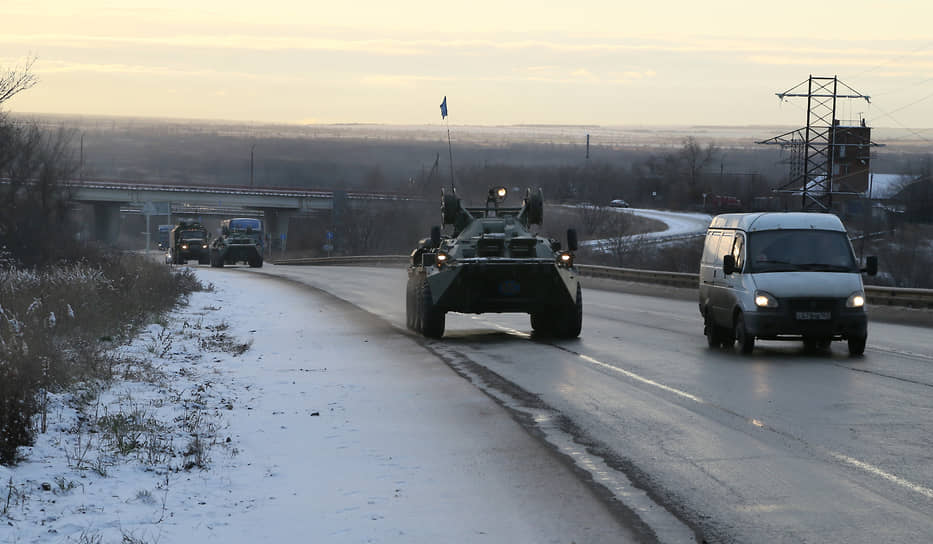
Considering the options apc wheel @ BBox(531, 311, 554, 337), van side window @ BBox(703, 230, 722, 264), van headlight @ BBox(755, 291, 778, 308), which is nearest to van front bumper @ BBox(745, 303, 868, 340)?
van headlight @ BBox(755, 291, 778, 308)

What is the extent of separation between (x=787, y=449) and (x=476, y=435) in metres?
2.78

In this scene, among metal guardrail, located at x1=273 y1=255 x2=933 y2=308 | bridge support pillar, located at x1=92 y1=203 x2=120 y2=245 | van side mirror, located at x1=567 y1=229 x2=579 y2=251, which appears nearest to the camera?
van side mirror, located at x1=567 y1=229 x2=579 y2=251

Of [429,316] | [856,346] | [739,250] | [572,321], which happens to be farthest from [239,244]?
[856,346]

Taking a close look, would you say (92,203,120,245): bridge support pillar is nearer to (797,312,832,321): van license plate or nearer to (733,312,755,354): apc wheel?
(733,312,755,354): apc wheel

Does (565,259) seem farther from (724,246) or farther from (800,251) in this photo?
→ (800,251)

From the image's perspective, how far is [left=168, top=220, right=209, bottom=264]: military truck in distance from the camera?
239 feet

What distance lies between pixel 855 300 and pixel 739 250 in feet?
7.04

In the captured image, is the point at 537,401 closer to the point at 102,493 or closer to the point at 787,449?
the point at 787,449

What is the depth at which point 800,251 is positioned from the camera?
17391mm

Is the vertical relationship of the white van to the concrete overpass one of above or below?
below

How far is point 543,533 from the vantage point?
682cm

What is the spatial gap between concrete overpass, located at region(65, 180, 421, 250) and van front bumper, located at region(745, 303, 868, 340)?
10829 centimetres

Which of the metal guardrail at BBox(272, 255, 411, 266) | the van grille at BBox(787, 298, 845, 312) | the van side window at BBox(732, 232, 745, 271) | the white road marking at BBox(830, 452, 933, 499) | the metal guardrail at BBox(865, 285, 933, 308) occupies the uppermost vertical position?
the van side window at BBox(732, 232, 745, 271)

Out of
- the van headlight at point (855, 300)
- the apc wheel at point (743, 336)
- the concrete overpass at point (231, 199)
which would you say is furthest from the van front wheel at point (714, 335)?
the concrete overpass at point (231, 199)
